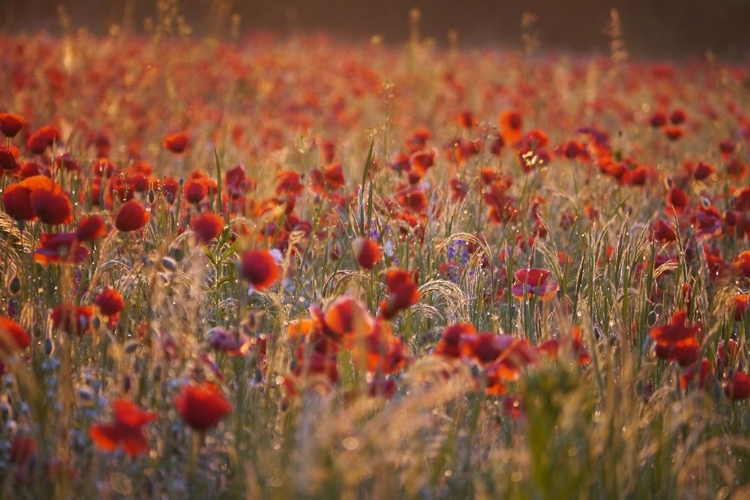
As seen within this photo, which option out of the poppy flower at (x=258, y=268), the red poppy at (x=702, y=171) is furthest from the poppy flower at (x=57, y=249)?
the red poppy at (x=702, y=171)

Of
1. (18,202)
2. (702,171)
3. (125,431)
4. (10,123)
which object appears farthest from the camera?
(702,171)

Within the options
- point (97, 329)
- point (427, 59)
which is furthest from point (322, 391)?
point (427, 59)

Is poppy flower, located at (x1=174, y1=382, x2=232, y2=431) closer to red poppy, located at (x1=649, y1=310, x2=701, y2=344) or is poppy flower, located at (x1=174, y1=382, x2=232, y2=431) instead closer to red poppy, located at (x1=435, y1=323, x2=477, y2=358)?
red poppy, located at (x1=435, y1=323, x2=477, y2=358)

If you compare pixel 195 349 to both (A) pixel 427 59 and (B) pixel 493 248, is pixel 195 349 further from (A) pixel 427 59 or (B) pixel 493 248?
(A) pixel 427 59

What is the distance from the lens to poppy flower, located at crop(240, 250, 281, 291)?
4.56 ft

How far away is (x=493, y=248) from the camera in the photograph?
2641mm

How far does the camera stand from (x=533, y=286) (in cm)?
199

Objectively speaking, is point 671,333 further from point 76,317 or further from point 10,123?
point 10,123

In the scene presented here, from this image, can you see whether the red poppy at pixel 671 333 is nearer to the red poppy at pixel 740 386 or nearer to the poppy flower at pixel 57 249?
the red poppy at pixel 740 386

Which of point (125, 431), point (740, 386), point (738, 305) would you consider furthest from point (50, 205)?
point (738, 305)

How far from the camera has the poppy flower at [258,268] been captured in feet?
4.56

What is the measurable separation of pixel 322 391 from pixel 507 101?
590 cm

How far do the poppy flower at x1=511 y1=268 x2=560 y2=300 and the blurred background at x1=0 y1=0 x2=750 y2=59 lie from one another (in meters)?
13.3

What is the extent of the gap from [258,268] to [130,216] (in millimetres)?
483
